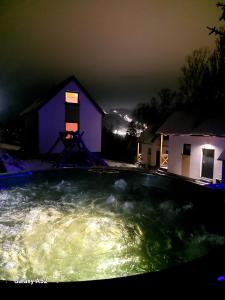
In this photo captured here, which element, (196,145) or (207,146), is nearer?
(207,146)

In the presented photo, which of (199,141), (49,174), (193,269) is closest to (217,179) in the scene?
(199,141)

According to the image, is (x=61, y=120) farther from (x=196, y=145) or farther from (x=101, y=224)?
(x=101, y=224)

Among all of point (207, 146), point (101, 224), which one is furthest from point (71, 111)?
point (101, 224)

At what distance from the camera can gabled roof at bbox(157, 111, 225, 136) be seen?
11.9 m

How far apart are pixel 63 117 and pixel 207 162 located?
11519 mm

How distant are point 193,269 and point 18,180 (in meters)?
7.30

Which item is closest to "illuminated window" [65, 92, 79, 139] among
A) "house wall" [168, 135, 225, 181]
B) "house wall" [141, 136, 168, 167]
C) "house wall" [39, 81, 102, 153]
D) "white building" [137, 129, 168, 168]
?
"house wall" [39, 81, 102, 153]

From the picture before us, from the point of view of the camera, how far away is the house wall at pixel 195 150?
11.7 m

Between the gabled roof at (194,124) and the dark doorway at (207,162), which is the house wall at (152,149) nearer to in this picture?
the gabled roof at (194,124)

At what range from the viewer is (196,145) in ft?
42.4

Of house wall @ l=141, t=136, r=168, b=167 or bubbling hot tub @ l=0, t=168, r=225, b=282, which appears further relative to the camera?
house wall @ l=141, t=136, r=168, b=167

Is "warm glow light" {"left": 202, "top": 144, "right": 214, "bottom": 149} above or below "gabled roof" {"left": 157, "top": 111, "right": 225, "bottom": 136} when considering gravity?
below

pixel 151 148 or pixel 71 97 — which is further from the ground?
pixel 71 97

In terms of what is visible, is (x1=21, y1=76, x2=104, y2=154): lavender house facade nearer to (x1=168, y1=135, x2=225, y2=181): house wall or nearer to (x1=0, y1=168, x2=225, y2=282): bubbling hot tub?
(x1=168, y1=135, x2=225, y2=181): house wall
